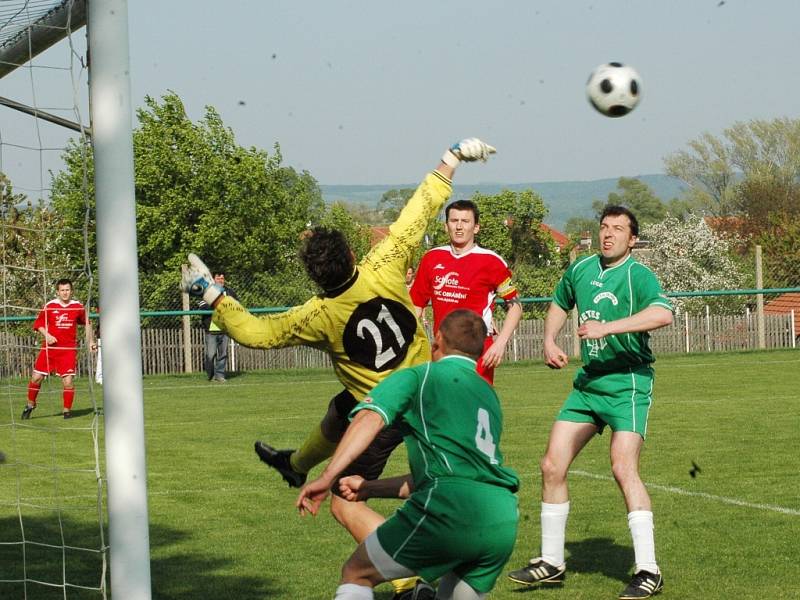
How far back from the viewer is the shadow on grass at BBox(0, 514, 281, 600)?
6.47 metres

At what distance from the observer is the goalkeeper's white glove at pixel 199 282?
5633mm

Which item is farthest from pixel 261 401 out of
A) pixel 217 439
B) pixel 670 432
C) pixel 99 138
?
pixel 99 138

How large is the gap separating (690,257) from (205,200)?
25.8 m

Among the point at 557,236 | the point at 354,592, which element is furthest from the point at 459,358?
the point at 557,236

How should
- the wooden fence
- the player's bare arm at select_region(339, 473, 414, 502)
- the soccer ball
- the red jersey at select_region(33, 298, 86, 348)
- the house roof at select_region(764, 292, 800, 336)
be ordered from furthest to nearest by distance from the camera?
the house roof at select_region(764, 292, 800, 336)
the wooden fence
the red jersey at select_region(33, 298, 86, 348)
the soccer ball
the player's bare arm at select_region(339, 473, 414, 502)

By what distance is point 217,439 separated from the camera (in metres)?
14.0

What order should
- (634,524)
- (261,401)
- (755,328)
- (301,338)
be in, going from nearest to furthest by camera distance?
(301,338) < (634,524) < (261,401) < (755,328)

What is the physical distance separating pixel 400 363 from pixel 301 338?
0.51 m

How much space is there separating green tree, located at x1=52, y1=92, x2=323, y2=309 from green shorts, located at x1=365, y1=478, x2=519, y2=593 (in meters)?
40.6

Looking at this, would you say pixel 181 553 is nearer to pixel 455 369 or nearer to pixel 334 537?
pixel 334 537

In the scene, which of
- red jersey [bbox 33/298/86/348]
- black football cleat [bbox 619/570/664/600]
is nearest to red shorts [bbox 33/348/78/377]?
red jersey [bbox 33/298/86/348]

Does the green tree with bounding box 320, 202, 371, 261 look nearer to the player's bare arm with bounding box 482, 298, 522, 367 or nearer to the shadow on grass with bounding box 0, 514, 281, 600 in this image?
the player's bare arm with bounding box 482, 298, 522, 367

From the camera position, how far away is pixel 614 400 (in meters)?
6.69

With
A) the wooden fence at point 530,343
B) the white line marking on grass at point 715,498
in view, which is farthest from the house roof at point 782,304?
the white line marking on grass at point 715,498
